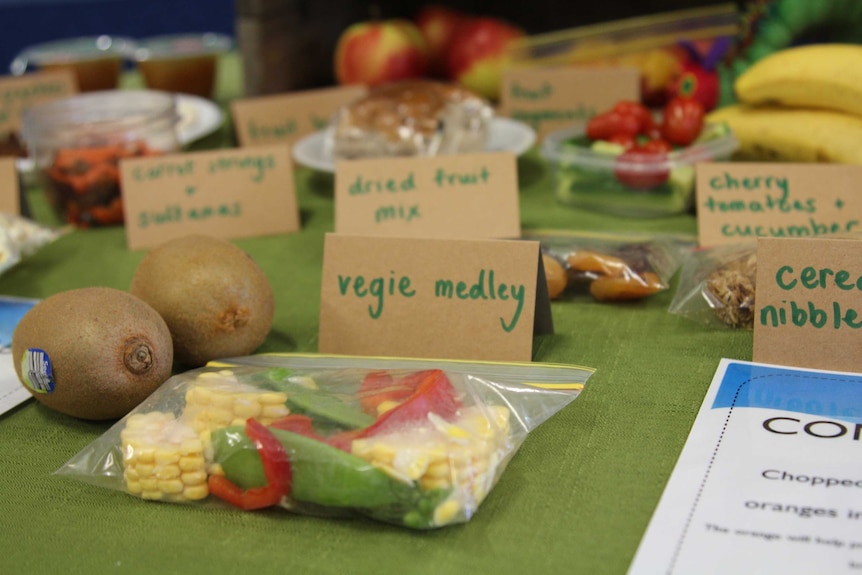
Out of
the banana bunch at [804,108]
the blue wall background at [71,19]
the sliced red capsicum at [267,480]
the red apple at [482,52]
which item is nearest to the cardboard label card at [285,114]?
the red apple at [482,52]

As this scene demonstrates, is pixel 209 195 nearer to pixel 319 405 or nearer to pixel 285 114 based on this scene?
pixel 285 114

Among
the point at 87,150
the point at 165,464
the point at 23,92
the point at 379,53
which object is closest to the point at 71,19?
the point at 23,92

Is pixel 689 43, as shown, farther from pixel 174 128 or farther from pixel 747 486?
pixel 747 486

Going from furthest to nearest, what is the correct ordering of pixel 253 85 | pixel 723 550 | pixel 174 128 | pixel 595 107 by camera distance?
1. pixel 253 85
2. pixel 595 107
3. pixel 174 128
4. pixel 723 550

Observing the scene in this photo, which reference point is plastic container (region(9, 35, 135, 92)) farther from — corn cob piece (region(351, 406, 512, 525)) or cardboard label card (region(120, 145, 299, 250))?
corn cob piece (region(351, 406, 512, 525))

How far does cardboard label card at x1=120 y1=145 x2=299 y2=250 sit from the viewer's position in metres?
1.43

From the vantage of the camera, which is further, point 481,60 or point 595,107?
point 481,60

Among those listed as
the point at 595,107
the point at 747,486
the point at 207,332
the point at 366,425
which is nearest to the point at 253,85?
the point at 595,107

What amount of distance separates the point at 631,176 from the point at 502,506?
31.1 inches

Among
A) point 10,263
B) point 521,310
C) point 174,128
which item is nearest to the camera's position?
point 521,310

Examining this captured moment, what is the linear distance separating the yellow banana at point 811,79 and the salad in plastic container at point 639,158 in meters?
0.11

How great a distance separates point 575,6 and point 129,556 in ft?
6.10

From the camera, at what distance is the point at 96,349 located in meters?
0.84

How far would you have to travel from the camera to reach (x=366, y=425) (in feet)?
2.41
